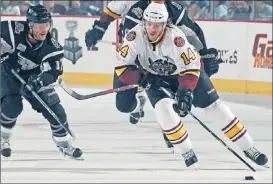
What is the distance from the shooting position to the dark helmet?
5293 mm

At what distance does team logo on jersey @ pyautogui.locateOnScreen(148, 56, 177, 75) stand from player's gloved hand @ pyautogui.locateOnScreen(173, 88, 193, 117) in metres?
0.25

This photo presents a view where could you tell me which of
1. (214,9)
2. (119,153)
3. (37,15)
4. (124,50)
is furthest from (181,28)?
(214,9)

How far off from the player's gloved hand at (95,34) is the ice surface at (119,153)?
2.01m

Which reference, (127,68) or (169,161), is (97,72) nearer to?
(169,161)

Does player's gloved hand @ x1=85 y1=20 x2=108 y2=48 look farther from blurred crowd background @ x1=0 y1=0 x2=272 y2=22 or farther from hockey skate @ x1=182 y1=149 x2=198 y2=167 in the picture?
blurred crowd background @ x1=0 y1=0 x2=272 y2=22

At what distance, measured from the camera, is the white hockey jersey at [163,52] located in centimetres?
604

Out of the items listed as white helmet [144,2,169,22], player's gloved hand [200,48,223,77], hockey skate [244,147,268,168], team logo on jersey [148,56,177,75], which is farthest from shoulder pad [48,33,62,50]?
hockey skate [244,147,268,168]

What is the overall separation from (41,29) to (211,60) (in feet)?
3.99

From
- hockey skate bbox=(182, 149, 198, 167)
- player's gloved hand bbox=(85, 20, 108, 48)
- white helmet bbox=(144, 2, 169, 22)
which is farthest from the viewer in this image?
player's gloved hand bbox=(85, 20, 108, 48)

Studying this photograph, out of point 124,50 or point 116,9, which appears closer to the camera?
point 124,50

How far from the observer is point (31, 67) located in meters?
5.90

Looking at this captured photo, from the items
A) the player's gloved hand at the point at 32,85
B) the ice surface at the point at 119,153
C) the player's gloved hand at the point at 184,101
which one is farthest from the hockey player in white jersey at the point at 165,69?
the ice surface at the point at 119,153

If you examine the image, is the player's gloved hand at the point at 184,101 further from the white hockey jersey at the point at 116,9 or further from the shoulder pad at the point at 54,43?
the white hockey jersey at the point at 116,9

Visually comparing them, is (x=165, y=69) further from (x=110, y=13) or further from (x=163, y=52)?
(x=110, y=13)
